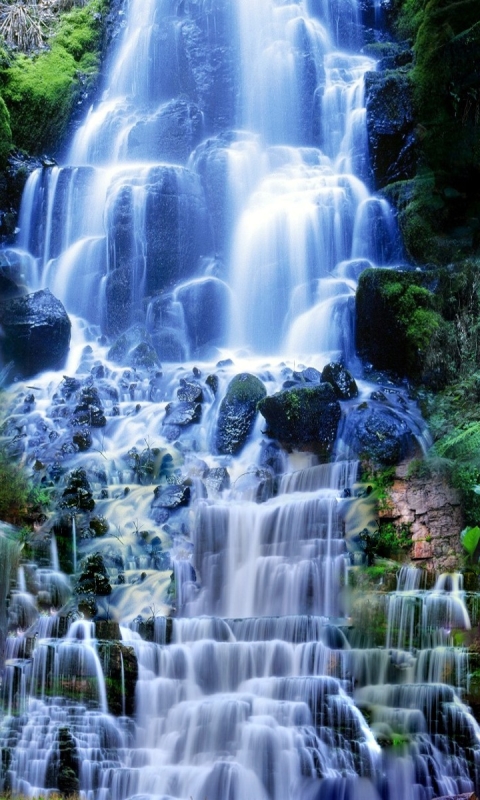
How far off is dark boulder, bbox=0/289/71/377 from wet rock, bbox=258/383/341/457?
5.48 meters

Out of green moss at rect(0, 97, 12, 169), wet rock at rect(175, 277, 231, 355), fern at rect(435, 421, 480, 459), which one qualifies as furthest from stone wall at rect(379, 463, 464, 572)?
green moss at rect(0, 97, 12, 169)

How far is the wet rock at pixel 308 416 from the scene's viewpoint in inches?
514

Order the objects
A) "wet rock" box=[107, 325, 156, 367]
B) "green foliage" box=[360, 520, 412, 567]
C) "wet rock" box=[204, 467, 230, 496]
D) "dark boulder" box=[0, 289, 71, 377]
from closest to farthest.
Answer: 1. "green foliage" box=[360, 520, 412, 567]
2. "wet rock" box=[204, 467, 230, 496]
3. "dark boulder" box=[0, 289, 71, 377]
4. "wet rock" box=[107, 325, 156, 367]

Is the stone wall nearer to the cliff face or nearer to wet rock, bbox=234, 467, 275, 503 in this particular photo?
wet rock, bbox=234, 467, 275, 503

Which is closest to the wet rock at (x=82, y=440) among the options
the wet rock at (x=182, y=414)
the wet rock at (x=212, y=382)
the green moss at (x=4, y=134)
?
the wet rock at (x=182, y=414)

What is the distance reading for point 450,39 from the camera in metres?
17.5

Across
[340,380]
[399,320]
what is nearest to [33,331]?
[340,380]

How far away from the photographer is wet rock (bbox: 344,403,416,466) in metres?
12.4

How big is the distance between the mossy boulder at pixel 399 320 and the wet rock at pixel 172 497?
4453 mm

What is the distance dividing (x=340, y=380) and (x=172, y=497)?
3464 millimetres

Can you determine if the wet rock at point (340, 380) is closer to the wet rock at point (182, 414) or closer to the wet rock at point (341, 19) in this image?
the wet rock at point (182, 414)

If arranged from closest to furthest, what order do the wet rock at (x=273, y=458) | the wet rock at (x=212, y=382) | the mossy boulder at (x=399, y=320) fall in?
the wet rock at (x=273, y=458), the mossy boulder at (x=399, y=320), the wet rock at (x=212, y=382)

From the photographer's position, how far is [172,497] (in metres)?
12.8

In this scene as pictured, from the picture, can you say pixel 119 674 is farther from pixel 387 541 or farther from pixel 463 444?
pixel 463 444
